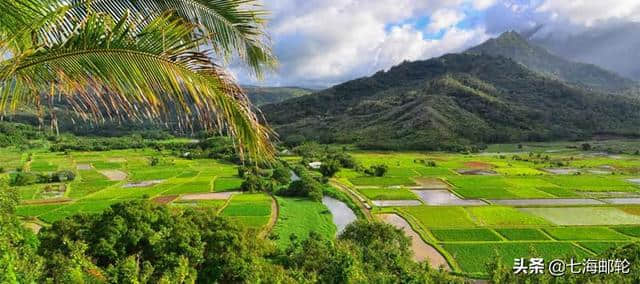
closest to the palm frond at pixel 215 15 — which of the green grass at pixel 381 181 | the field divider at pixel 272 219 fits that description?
the field divider at pixel 272 219

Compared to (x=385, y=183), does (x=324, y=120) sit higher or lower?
higher

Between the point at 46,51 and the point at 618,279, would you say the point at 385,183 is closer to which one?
the point at 618,279

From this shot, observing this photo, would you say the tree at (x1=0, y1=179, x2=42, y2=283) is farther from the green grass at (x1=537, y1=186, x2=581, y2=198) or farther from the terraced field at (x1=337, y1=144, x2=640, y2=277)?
the green grass at (x1=537, y1=186, x2=581, y2=198)

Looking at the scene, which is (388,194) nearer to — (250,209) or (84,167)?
(250,209)

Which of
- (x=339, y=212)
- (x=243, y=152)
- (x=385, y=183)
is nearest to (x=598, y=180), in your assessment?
(x=385, y=183)

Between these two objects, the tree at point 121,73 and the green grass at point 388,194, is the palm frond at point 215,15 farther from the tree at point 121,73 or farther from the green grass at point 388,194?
the green grass at point 388,194

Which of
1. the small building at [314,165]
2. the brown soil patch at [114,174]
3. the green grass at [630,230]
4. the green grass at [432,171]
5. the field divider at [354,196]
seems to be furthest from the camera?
the small building at [314,165]
